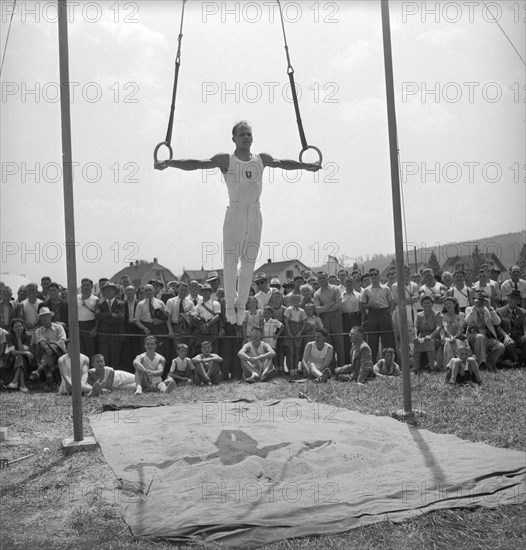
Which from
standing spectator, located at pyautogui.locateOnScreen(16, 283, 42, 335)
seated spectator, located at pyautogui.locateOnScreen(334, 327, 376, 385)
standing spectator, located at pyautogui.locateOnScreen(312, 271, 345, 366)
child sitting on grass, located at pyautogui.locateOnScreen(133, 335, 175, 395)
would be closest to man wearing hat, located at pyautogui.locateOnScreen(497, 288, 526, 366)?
seated spectator, located at pyautogui.locateOnScreen(334, 327, 376, 385)

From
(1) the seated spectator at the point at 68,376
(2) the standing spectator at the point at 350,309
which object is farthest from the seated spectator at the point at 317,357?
(1) the seated spectator at the point at 68,376

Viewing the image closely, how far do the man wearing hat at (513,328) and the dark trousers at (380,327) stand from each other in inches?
55.5

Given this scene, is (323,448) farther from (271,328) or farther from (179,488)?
(271,328)

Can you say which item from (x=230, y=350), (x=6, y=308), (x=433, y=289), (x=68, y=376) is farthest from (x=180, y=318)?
(x=433, y=289)

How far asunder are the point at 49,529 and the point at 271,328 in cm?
554

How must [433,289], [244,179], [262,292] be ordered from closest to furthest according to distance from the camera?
[244,179] → [433,289] → [262,292]

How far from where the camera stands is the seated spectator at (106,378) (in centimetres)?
806

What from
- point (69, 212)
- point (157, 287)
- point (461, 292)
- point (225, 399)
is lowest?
point (225, 399)

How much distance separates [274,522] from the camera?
11.7 ft

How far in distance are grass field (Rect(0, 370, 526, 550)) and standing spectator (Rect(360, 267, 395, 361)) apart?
105cm

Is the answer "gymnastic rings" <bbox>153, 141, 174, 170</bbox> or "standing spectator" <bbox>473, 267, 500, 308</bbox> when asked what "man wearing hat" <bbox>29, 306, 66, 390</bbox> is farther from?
"standing spectator" <bbox>473, 267, 500, 308</bbox>

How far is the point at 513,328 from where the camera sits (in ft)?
28.4

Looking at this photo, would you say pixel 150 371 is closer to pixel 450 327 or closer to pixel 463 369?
pixel 463 369

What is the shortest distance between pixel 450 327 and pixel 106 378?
14.3 feet
